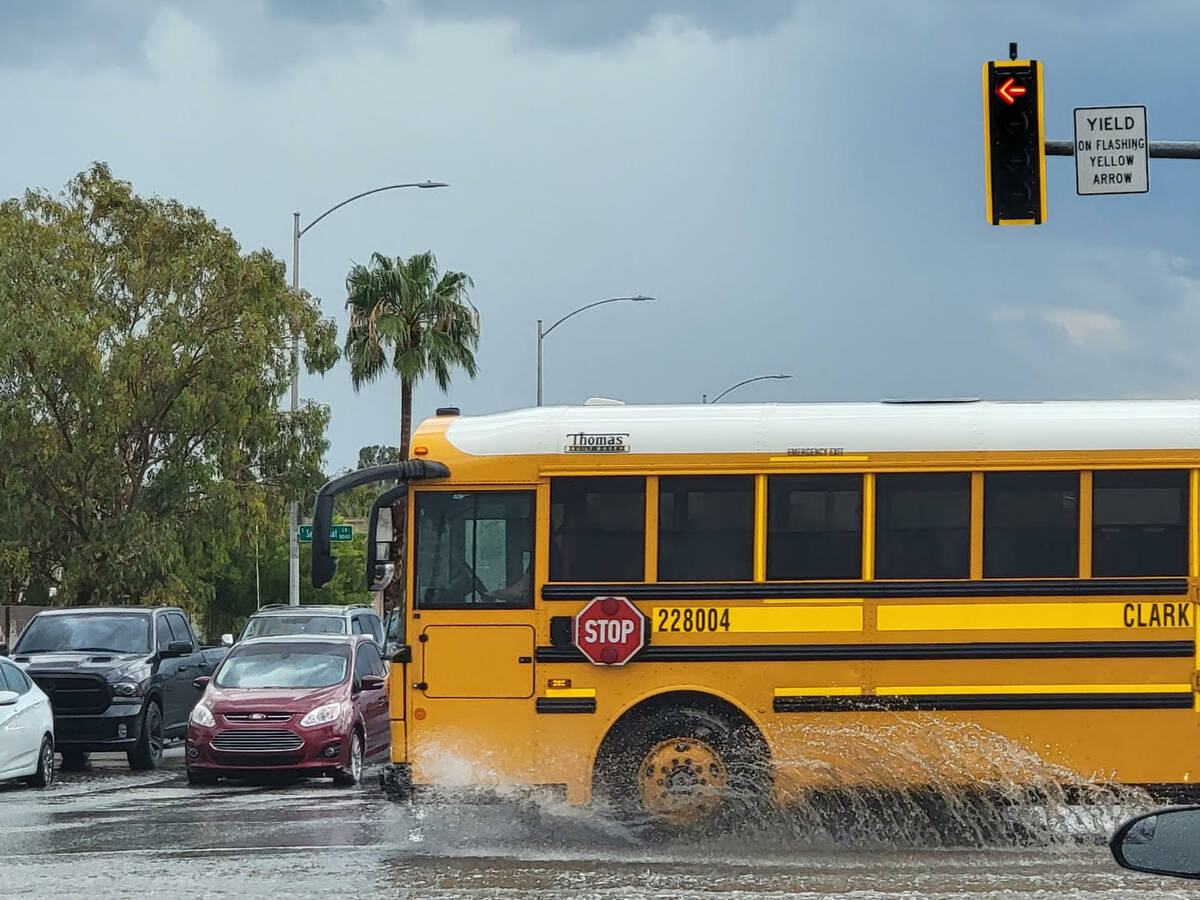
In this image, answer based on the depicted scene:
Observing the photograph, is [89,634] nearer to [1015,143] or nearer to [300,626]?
[300,626]

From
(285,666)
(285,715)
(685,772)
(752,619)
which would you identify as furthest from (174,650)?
(752,619)

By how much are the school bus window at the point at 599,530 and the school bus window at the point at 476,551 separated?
0.71ft

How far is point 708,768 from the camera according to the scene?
12609 mm

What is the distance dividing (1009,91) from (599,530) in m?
6.13

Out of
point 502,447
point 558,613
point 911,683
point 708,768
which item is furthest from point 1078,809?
point 502,447

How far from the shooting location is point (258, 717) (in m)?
19.3

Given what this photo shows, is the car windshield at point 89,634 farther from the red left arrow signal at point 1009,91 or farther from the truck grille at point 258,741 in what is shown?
the red left arrow signal at point 1009,91

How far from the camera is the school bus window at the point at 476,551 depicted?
12.9 meters

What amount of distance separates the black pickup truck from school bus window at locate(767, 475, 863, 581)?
11.6 meters

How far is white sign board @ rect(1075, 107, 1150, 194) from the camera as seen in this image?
55.0ft

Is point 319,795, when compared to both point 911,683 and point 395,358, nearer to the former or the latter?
point 911,683

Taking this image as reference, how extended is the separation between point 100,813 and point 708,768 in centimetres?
580

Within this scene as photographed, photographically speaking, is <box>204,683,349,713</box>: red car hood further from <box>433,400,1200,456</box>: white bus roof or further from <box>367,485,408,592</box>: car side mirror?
<box>433,400,1200,456</box>: white bus roof

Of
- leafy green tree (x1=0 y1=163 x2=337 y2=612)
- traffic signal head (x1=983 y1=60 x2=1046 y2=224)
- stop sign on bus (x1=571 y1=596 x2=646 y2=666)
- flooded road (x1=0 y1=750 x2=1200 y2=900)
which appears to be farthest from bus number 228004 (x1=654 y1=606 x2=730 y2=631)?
leafy green tree (x1=0 y1=163 x2=337 y2=612)
